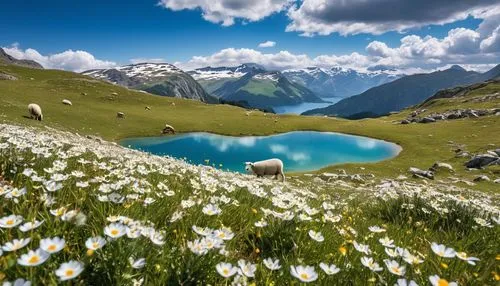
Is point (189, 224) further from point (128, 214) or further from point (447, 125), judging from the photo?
point (447, 125)

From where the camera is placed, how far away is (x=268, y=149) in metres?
75.3

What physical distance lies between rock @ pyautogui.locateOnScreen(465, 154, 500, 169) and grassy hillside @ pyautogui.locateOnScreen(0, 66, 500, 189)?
5.29 ft

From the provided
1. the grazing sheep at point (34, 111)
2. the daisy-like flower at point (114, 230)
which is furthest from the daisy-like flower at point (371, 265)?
the grazing sheep at point (34, 111)

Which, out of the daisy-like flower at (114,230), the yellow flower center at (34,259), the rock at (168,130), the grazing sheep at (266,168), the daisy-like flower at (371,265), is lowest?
the rock at (168,130)

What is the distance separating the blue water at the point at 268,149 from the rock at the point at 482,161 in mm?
17870

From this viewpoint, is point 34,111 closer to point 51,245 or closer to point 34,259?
point 51,245

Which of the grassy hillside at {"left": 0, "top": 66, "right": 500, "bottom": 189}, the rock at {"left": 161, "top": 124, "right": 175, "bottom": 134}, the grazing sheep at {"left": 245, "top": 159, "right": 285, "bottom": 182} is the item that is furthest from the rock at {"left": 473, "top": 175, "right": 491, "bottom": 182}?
the rock at {"left": 161, "top": 124, "right": 175, "bottom": 134}

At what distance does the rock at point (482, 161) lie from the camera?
177 ft

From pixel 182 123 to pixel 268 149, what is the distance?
92.2ft

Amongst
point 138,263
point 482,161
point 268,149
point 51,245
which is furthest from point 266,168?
point 268,149

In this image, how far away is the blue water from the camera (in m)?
62.2

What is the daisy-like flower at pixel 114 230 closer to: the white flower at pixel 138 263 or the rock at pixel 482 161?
the white flower at pixel 138 263

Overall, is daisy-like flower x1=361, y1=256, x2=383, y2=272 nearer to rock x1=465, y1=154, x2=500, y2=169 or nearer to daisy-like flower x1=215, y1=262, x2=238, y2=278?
daisy-like flower x1=215, y1=262, x2=238, y2=278

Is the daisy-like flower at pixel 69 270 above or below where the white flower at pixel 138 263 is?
above
